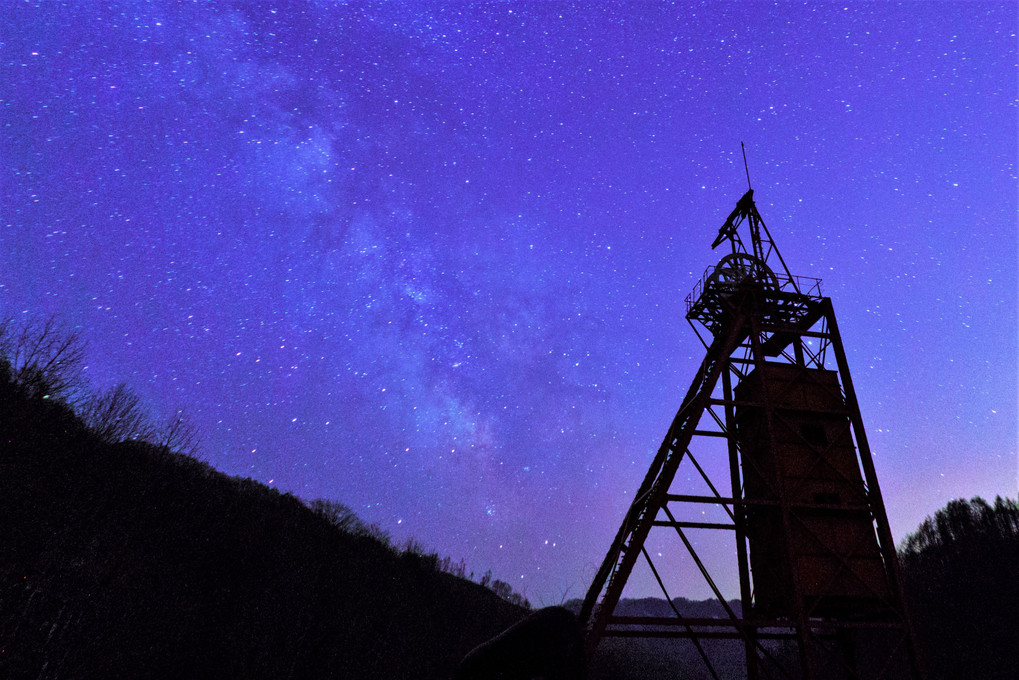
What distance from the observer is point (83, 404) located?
2759 cm

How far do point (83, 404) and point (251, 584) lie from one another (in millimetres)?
13777

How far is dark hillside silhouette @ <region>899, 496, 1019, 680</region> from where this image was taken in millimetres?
35188

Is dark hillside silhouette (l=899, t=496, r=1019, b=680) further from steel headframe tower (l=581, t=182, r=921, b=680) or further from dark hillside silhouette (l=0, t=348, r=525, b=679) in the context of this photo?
dark hillside silhouette (l=0, t=348, r=525, b=679)

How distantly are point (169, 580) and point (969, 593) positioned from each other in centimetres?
5661

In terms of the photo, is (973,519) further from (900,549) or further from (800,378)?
(800,378)

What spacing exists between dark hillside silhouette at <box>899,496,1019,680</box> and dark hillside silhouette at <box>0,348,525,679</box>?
1297 inches

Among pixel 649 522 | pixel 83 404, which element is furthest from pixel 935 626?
pixel 83 404

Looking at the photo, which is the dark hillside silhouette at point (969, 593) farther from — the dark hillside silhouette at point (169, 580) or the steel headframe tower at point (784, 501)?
the dark hillside silhouette at point (169, 580)

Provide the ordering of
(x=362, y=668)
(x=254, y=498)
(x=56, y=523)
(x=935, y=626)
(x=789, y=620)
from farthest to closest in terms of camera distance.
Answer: (x=935, y=626), (x=254, y=498), (x=362, y=668), (x=56, y=523), (x=789, y=620)

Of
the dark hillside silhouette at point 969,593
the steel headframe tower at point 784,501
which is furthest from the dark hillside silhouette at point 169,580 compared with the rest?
the dark hillside silhouette at point 969,593

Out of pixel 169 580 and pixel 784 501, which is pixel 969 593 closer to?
pixel 784 501

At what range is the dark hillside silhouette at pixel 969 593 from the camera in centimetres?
3519

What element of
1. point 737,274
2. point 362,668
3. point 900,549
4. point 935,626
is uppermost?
point 900,549

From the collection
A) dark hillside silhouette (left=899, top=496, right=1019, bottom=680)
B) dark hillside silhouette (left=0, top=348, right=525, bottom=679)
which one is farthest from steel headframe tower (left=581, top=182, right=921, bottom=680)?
dark hillside silhouette (left=899, top=496, right=1019, bottom=680)
